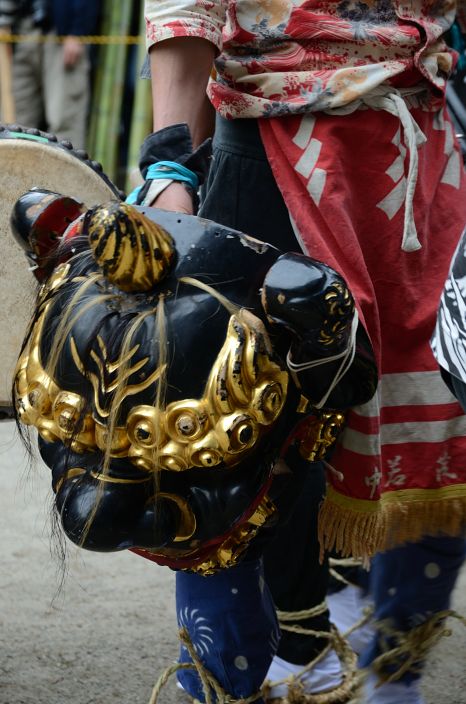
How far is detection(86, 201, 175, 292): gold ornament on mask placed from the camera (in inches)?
54.2

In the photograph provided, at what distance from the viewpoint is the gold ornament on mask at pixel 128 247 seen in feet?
4.52

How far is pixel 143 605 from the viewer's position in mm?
2744

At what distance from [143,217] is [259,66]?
1.32ft

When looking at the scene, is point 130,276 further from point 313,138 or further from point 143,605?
point 143,605

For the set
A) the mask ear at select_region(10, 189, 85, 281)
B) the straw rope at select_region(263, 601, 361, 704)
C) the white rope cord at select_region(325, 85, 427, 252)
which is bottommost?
the straw rope at select_region(263, 601, 361, 704)

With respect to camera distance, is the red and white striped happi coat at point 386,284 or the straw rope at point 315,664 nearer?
the red and white striped happi coat at point 386,284

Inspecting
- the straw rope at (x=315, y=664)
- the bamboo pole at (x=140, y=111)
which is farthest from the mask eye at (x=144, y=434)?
the bamboo pole at (x=140, y=111)

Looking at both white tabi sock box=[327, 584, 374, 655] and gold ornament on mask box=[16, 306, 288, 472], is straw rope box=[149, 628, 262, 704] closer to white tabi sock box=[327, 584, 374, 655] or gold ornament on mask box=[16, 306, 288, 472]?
gold ornament on mask box=[16, 306, 288, 472]

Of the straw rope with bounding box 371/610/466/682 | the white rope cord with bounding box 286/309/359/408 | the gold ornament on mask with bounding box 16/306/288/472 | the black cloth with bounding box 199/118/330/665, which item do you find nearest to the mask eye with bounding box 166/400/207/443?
the gold ornament on mask with bounding box 16/306/288/472

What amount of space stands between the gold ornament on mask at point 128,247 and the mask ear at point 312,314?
14cm

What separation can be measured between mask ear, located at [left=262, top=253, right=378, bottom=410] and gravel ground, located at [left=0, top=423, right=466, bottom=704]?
84 centimetres

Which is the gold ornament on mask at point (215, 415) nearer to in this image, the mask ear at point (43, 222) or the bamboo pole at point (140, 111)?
the mask ear at point (43, 222)

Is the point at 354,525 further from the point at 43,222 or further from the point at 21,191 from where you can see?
the point at 21,191

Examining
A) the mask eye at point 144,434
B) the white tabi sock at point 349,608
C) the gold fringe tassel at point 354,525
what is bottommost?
the white tabi sock at point 349,608
